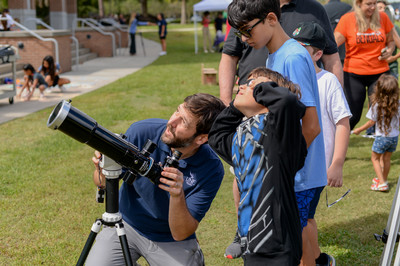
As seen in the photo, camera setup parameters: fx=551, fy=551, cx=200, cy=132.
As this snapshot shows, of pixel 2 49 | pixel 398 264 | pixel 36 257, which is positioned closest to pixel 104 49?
pixel 2 49

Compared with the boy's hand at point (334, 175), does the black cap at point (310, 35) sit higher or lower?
higher

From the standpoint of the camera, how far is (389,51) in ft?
21.6

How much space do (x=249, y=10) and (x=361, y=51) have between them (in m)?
4.06

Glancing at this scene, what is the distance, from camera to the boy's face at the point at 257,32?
9.46ft

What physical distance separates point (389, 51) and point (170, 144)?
4488 millimetres

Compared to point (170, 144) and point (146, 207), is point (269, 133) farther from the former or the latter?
point (146, 207)

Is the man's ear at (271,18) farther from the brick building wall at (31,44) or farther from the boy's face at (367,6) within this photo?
the brick building wall at (31,44)

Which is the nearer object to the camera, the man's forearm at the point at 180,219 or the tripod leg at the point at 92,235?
the tripod leg at the point at 92,235

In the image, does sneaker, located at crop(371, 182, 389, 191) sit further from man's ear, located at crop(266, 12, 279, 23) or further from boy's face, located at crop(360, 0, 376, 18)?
man's ear, located at crop(266, 12, 279, 23)

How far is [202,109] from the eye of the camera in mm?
2883

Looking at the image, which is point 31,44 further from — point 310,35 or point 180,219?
point 180,219

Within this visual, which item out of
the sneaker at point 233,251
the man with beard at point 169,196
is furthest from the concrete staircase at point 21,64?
the man with beard at point 169,196

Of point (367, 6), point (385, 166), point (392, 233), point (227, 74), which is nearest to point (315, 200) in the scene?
point (392, 233)

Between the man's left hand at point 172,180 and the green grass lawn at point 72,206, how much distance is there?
1863 millimetres
